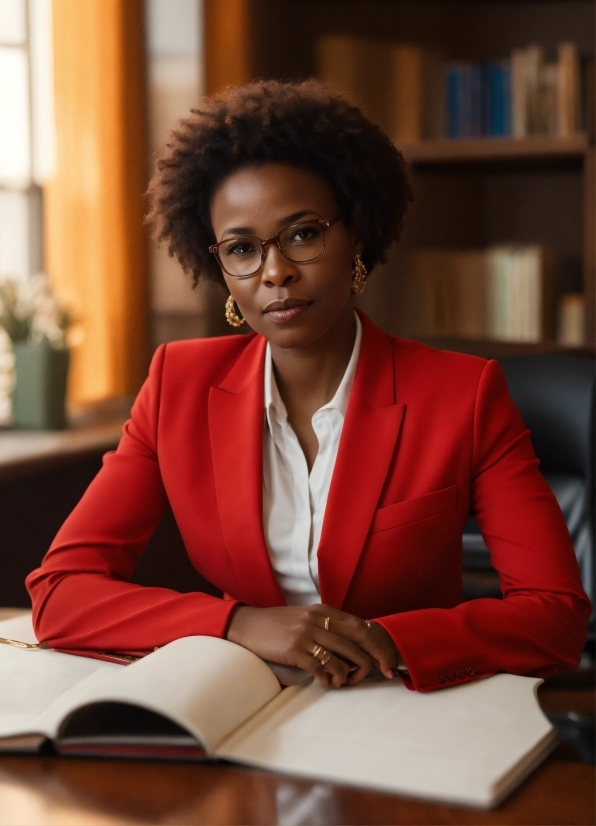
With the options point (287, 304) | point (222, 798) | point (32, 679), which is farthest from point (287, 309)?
point (222, 798)

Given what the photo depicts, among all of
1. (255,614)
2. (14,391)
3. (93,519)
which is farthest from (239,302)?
(14,391)

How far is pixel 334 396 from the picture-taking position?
61.0 inches

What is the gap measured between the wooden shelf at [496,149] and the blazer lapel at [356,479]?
163 centimetres

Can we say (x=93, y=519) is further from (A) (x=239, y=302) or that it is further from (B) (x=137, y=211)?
(B) (x=137, y=211)

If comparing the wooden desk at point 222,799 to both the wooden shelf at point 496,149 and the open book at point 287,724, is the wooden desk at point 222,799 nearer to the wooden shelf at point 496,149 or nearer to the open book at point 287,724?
the open book at point 287,724

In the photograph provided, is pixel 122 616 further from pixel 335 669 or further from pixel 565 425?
pixel 565 425

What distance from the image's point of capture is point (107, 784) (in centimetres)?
89

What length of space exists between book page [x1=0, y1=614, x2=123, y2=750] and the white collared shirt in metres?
0.36

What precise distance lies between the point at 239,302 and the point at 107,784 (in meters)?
0.77

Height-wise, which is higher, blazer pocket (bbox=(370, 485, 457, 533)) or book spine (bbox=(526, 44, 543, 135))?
book spine (bbox=(526, 44, 543, 135))

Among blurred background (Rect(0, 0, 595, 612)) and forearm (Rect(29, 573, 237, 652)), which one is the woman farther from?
blurred background (Rect(0, 0, 595, 612))

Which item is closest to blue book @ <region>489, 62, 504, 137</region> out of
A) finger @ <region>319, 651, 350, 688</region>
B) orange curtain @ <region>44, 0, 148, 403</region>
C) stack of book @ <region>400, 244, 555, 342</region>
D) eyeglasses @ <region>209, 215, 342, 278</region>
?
stack of book @ <region>400, 244, 555, 342</region>

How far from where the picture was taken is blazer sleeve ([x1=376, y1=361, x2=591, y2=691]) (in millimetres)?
1146

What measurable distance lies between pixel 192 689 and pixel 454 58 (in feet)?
10.1
